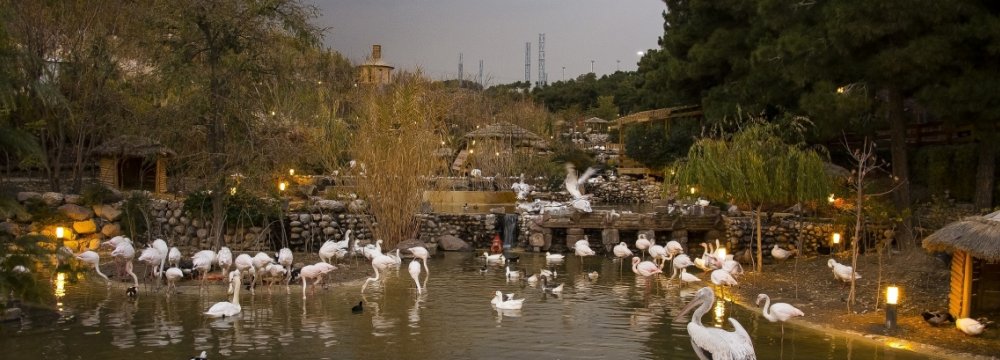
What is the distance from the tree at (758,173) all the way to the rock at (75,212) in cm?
1520

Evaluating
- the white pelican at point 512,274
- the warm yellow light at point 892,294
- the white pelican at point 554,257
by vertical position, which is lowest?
the white pelican at point 512,274

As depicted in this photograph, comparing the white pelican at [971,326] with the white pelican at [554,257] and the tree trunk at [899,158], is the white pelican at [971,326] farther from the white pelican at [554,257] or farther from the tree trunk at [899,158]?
the white pelican at [554,257]

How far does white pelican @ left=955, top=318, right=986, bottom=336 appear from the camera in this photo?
11320 mm

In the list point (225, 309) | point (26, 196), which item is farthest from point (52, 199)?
point (225, 309)

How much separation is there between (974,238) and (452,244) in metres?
13.8

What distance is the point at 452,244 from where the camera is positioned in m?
22.8

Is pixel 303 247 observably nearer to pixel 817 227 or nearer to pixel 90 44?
pixel 90 44

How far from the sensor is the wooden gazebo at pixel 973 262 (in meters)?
11.4

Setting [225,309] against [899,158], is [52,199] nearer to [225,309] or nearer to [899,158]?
[225,309]

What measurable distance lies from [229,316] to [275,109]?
5992 mm

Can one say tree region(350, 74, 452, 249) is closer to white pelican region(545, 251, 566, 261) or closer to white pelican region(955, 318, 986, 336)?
white pelican region(545, 251, 566, 261)

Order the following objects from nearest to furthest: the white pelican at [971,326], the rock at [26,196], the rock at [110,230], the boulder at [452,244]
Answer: the white pelican at [971,326]
the rock at [26,196]
the rock at [110,230]
the boulder at [452,244]

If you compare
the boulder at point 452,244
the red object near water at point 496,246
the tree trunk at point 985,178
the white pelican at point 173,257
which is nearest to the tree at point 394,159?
the boulder at point 452,244

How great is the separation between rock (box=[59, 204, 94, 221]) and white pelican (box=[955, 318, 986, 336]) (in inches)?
778
